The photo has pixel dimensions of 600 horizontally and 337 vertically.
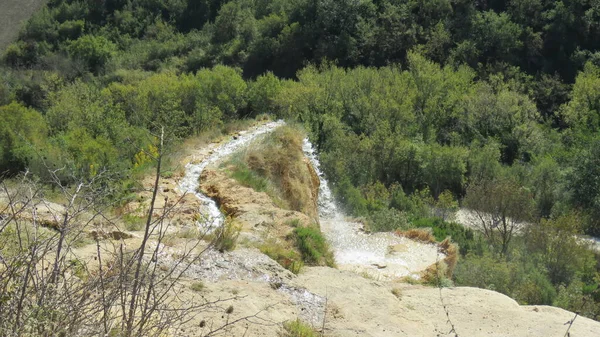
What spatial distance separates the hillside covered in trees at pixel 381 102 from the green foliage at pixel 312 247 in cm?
310

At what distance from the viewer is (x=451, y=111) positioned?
35.2 metres

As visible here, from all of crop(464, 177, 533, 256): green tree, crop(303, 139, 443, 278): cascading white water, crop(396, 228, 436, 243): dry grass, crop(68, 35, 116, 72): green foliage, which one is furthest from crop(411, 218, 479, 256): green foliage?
crop(68, 35, 116, 72): green foliage

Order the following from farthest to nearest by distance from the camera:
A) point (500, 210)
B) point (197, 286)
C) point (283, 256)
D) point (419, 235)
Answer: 1. point (500, 210)
2. point (419, 235)
3. point (283, 256)
4. point (197, 286)

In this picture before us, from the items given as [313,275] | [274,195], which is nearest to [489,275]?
[274,195]

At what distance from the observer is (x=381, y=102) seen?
3152 centimetres

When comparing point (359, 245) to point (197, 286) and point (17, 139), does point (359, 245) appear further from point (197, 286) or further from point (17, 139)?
point (17, 139)

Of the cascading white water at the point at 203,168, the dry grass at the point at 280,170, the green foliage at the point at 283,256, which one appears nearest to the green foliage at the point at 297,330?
the green foliage at the point at 283,256

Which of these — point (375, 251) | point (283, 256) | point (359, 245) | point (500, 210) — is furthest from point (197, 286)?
point (500, 210)

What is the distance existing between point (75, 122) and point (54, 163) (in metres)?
8.69

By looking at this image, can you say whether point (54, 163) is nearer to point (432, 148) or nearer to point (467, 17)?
point (432, 148)

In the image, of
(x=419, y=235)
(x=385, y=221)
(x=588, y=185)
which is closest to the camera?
(x=419, y=235)

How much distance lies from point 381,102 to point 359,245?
1617 centimetres

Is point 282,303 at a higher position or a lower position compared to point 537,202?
higher

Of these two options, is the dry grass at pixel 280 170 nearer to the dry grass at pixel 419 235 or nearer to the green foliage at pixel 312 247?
the green foliage at pixel 312 247
